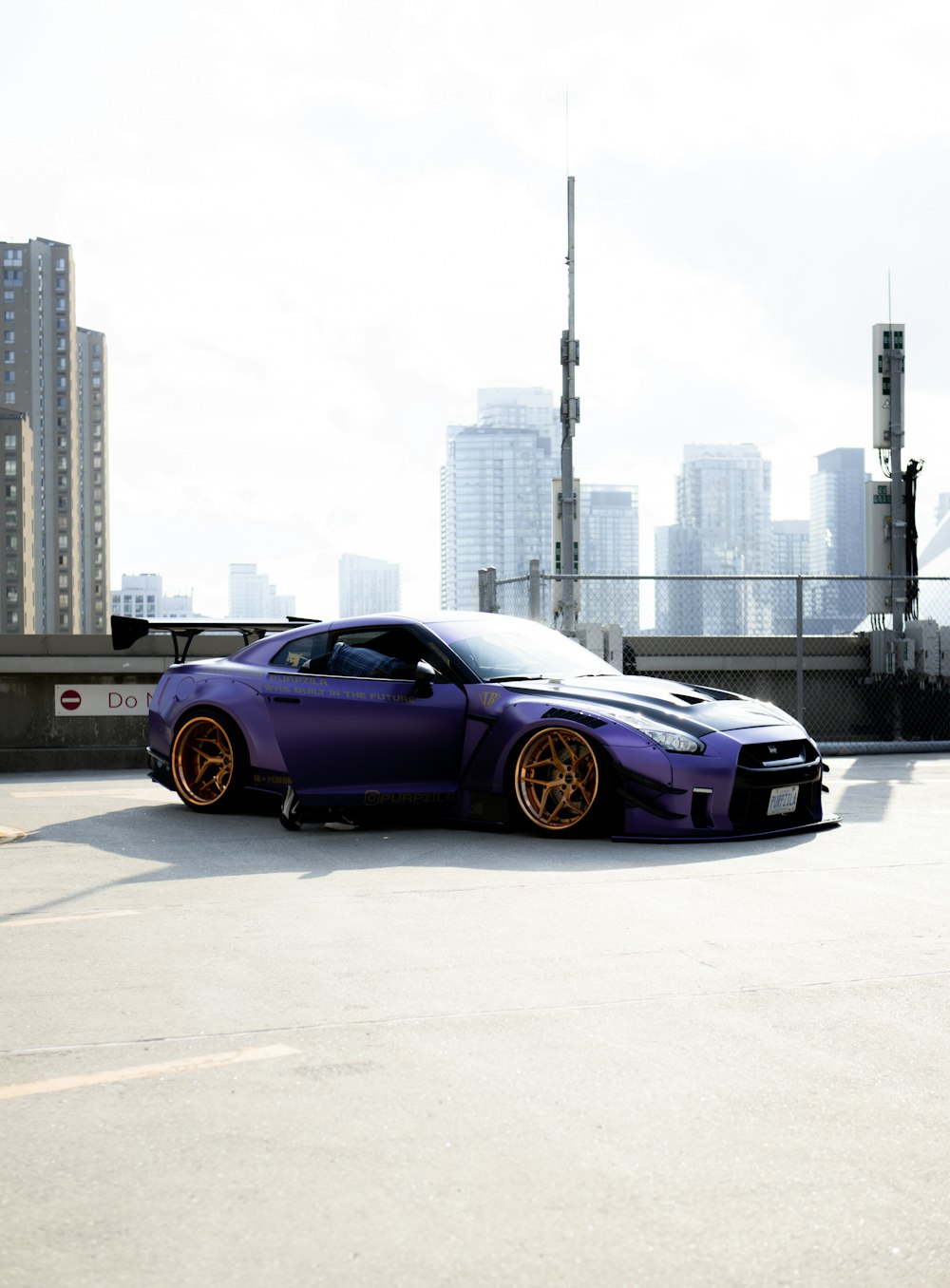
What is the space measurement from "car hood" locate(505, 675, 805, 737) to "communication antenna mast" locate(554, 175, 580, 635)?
13.7 meters

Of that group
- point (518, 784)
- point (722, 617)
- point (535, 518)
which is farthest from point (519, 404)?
point (518, 784)

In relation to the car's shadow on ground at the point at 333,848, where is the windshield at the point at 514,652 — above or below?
above

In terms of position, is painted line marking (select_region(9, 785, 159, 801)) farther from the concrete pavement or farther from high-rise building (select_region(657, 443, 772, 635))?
high-rise building (select_region(657, 443, 772, 635))

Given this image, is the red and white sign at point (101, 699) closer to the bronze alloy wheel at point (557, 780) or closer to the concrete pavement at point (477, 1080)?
the bronze alloy wheel at point (557, 780)

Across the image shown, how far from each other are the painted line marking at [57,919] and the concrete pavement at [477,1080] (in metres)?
0.03

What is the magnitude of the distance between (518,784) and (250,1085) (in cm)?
531

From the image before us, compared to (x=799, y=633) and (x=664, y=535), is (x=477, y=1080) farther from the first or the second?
(x=664, y=535)

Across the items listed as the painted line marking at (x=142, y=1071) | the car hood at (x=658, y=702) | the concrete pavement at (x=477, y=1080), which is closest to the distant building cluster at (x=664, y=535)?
the car hood at (x=658, y=702)

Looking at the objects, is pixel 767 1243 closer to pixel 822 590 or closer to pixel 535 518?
pixel 822 590

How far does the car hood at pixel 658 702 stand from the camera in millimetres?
8992

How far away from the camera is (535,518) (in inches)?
3885

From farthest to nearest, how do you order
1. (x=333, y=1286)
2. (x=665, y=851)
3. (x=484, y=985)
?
(x=665, y=851), (x=484, y=985), (x=333, y=1286)

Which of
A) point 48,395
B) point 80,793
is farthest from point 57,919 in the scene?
point 48,395

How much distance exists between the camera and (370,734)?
945 centimetres
